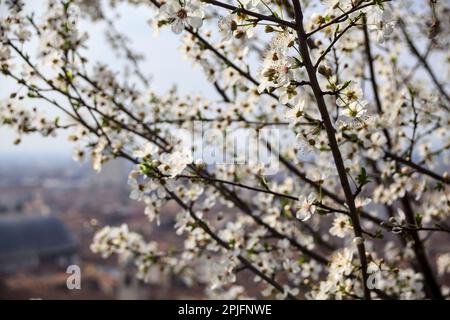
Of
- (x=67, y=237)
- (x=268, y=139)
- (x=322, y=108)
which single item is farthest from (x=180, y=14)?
(x=67, y=237)

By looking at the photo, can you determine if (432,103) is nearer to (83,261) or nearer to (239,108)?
(239,108)

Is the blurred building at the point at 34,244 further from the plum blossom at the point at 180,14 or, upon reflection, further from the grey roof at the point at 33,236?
the plum blossom at the point at 180,14

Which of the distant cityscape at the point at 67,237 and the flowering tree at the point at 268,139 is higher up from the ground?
the distant cityscape at the point at 67,237

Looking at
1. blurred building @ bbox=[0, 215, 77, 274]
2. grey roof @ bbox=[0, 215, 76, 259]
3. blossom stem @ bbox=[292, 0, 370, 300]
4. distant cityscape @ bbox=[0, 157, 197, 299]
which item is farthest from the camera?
grey roof @ bbox=[0, 215, 76, 259]

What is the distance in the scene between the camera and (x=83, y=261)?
155 feet

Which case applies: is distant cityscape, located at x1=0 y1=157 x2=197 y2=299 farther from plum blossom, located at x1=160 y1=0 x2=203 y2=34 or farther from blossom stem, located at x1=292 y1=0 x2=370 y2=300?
blossom stem, located at x1=292 y1=0 x2=370 y2=300

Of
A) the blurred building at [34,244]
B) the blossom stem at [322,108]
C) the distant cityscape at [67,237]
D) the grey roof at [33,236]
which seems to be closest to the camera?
the blossom stem at [322,108]

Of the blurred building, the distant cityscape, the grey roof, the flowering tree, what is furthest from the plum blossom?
the grey roof

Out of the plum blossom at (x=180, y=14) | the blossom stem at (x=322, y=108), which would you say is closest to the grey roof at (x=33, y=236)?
the blossom stem at (x=322, y=108)

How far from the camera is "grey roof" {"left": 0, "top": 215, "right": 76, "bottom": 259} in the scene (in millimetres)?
54594

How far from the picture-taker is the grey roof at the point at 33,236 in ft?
179

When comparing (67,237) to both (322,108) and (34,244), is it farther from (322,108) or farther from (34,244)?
(322,108)

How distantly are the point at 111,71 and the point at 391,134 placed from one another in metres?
2.87
